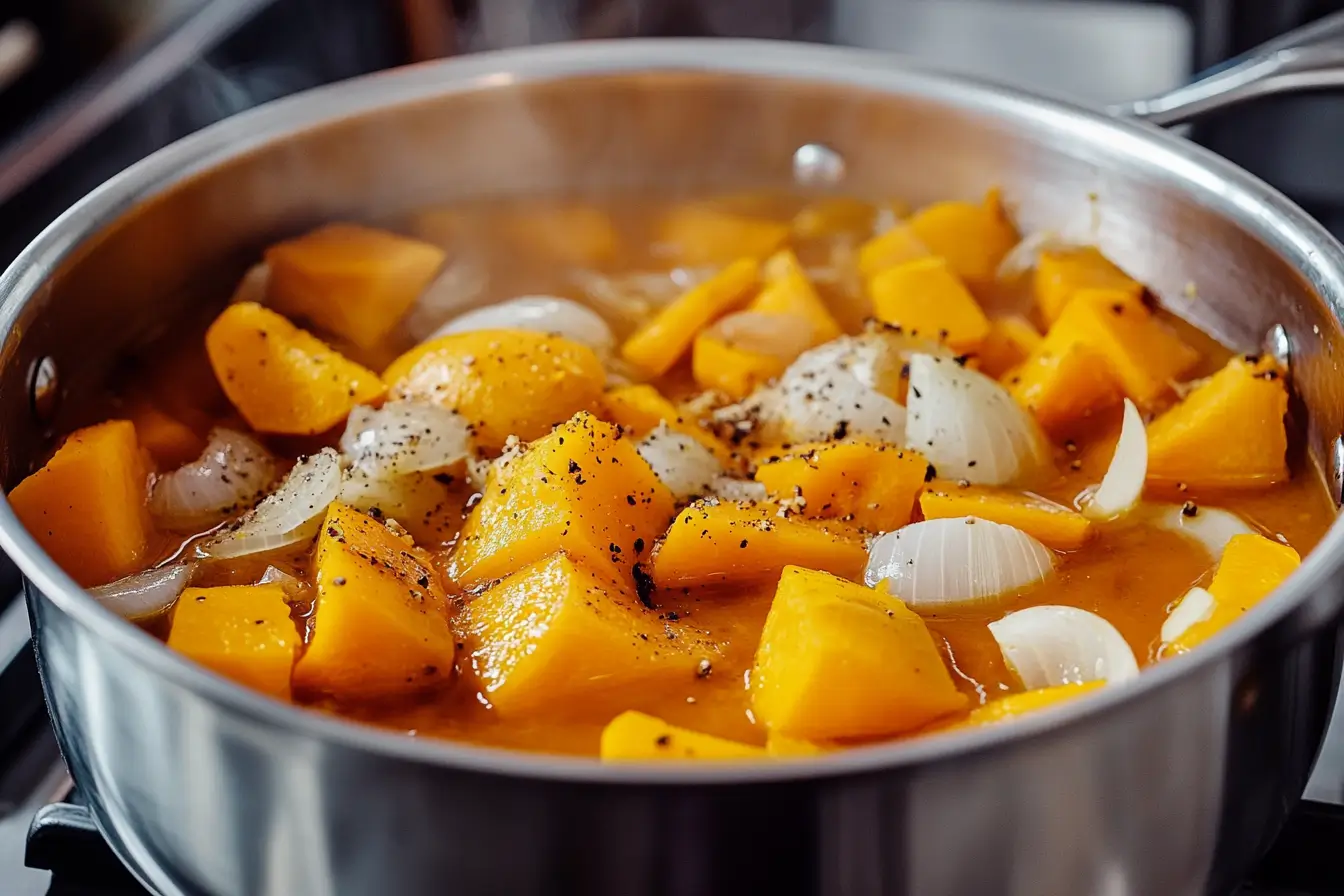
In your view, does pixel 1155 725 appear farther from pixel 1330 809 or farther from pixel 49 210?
pixel 49 210

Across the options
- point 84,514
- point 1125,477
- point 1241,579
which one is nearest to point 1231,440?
point 1125,477

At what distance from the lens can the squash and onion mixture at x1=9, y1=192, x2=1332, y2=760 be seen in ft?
3.01

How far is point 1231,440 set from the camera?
46.3 inches

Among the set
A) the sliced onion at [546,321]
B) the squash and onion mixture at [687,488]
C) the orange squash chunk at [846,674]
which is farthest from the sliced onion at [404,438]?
the orange squash chunk at [846,674]

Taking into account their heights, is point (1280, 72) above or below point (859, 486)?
above

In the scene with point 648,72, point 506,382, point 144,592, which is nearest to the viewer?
point 144,592

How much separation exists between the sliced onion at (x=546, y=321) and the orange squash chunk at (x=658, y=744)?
58cm

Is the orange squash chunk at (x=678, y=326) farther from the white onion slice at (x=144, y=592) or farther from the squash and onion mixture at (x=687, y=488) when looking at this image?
the white onion slice at (x=144, y=592)

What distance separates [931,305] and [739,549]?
1.49ft

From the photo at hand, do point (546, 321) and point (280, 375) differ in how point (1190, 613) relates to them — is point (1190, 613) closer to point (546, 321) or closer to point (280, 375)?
point (546, 321)

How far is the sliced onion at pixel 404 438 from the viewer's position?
115 centimetres

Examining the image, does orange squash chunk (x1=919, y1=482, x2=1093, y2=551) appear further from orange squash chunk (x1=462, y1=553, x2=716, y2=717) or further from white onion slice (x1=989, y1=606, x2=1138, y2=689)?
orange squash chunk (x1=462, y1=553, x2=716, y2=717)

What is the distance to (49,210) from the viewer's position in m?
1.56

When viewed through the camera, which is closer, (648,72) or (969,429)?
(969,429)
